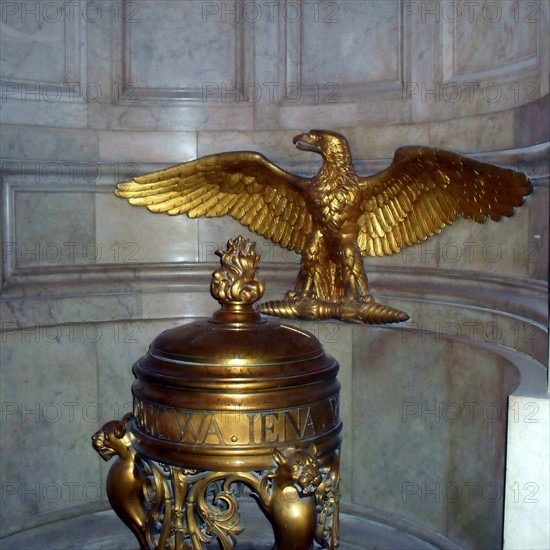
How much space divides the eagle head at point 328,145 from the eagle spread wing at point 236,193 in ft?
0.51

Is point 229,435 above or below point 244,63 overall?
below

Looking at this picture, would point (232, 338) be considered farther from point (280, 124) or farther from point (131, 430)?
point (280, 124)

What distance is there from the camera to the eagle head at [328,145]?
3.33 meters

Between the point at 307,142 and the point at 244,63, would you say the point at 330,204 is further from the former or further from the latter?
the point at 244,63

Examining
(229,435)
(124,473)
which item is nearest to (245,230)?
(124,473)

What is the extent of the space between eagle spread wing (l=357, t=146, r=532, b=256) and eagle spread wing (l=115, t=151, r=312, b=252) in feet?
0.94

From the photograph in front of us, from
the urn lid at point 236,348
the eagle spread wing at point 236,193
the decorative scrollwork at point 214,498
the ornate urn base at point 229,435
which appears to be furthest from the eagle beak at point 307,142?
the decorative scrollwork at point 214,498

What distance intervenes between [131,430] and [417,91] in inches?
72.7

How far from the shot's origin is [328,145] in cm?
333

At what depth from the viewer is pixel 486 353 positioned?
A: 2896 mm

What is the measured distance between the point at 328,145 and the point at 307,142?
9cm

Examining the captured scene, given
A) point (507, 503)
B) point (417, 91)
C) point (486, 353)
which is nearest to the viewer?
point (507, 503)

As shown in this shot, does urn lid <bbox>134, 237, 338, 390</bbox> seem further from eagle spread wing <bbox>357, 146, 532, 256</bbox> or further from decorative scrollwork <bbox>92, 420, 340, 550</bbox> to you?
eagle spread wing <bbox>357, 146, 532, 256</bbox>

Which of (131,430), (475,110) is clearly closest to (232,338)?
(131,430)
